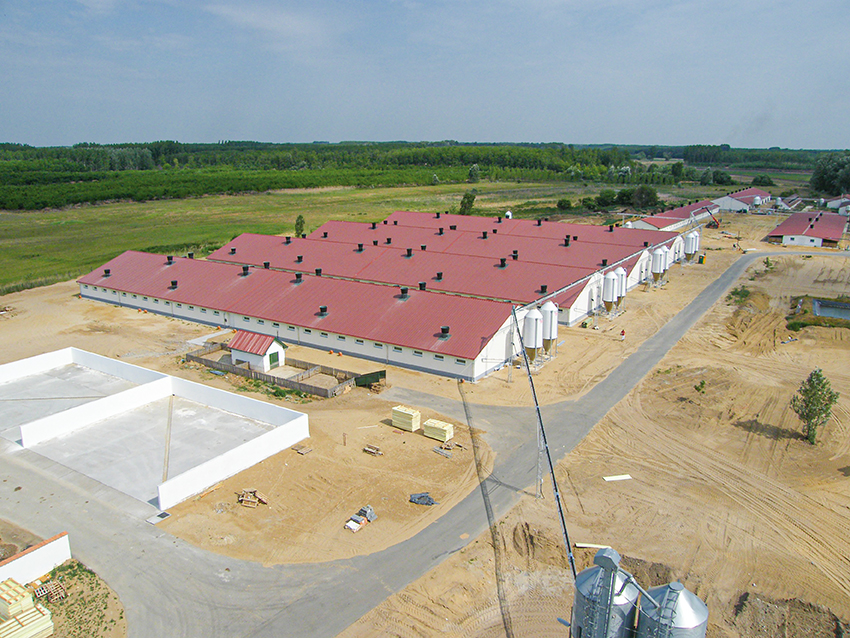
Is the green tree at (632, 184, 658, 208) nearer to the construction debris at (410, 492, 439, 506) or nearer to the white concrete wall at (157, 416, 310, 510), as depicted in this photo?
the white concrete wall at (157, 416, 310, 510)

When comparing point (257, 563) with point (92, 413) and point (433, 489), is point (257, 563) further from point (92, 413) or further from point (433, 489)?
point (92, 413)

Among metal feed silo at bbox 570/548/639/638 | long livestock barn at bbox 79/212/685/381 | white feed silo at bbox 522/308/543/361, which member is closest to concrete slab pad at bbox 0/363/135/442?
long livestock barn at bbox 79/212/685/381

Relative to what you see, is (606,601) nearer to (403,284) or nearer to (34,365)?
(34,365)

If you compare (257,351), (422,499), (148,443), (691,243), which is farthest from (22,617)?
(691,243)

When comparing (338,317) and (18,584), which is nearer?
(18,584)

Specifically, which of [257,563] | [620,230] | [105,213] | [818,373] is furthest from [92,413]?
[105,213]

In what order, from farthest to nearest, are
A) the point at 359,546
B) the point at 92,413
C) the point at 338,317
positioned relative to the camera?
the point at 338,317 → the point at 92,413 → the point at 359,546
